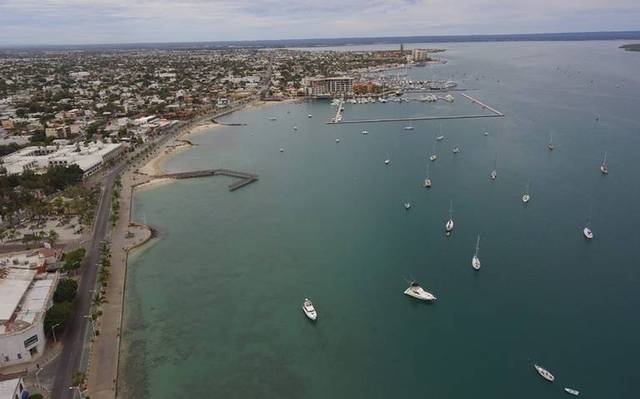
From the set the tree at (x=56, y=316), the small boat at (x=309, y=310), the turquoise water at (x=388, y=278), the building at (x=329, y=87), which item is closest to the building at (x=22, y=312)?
the tree at (x=56, y=316)

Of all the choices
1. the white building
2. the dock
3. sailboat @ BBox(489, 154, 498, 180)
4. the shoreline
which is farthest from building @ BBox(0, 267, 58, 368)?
sailboat @ BBox(489, 154, 498, 180)

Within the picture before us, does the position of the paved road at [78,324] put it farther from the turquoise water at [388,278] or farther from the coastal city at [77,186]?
the turquoise water at [388,278]

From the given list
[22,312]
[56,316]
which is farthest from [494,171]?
[22,312]

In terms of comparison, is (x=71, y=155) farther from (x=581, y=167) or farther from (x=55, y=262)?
(x=581, y=167)

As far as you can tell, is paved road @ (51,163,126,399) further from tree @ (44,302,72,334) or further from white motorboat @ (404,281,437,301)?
white motorboat @ (404,281,437,301)

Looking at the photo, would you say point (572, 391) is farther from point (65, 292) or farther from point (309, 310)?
point (65, 292)

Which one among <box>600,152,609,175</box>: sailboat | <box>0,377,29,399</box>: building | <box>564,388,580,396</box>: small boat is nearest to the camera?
<box>0,377,29,399</box>: building

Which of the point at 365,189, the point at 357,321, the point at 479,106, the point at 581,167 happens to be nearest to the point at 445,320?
the point at 357,321
